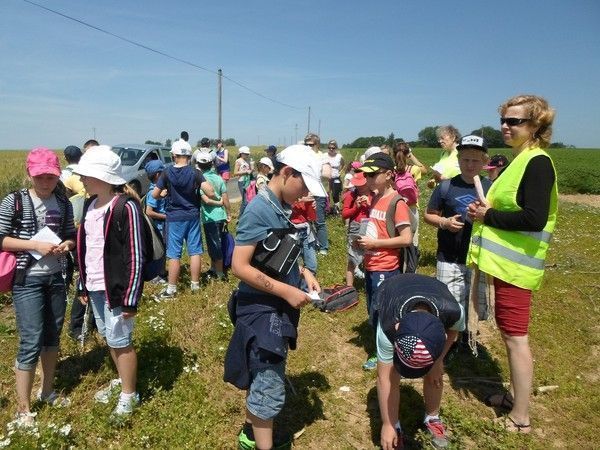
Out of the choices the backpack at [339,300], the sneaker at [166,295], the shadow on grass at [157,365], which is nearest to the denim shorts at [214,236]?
the sneaker at [166,295]

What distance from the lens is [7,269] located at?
117 inches

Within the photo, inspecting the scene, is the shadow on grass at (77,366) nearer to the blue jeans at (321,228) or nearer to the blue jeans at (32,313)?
the blue jeans at (32,313)

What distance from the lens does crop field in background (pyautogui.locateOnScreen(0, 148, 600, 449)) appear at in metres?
3.04

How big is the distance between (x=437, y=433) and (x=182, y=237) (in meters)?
3.98

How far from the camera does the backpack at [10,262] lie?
117 inches

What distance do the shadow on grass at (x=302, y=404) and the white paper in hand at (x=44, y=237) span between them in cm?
218

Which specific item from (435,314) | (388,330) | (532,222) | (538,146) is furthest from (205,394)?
(538,146)

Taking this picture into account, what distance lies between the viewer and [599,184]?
89.8 feet

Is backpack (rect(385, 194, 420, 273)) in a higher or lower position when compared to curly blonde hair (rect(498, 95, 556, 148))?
lower

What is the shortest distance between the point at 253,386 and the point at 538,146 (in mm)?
2462

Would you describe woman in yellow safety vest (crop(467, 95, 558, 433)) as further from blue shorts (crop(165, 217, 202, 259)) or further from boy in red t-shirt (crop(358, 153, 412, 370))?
blue shorts (crop(165, 217, 202, 259))

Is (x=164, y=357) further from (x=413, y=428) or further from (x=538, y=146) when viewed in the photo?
(x=538, y=146)

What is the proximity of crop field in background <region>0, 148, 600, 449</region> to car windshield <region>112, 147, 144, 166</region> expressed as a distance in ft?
29.9

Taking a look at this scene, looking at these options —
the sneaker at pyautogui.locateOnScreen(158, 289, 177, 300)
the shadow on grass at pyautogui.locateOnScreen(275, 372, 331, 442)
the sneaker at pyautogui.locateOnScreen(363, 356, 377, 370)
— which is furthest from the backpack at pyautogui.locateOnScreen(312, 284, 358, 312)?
the sneaker at pyautogui.locateOnScreen(158, 289, 177, 300)
